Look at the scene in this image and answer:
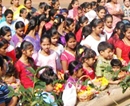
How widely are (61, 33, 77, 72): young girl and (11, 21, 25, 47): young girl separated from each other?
0.88 m

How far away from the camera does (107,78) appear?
563 centimetres

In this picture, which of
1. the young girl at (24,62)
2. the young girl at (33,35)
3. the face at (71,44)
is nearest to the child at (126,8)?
the young girl at (33,35)

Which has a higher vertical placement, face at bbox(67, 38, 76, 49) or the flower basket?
face at bbox(67, 38, 76, 49)

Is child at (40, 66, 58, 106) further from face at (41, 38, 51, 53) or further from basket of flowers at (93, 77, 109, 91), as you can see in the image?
face at (41, 38, 51, 53)

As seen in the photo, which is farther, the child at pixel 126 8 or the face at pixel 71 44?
the child at pixel 126 8

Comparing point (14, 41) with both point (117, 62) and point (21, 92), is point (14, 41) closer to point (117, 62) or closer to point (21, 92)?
point (117, 62)

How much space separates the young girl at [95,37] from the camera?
7.93 meters

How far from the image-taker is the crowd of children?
6383mm

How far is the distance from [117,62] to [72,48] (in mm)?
1062

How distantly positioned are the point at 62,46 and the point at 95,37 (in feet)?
1.83

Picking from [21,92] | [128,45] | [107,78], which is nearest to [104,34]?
[128,45]

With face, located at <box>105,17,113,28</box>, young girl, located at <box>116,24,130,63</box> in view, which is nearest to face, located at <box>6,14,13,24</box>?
face, located at <box>105,17,113,28</box>

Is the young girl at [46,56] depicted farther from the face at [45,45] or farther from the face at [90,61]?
the face at [90,61]

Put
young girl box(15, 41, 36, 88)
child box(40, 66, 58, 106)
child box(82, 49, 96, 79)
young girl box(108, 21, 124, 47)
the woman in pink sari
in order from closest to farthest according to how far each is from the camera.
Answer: child box(40, 66, 58, 106) < young girl box(15, 41, 36, 88) < child box(82, 49, 96, 79) < young girl box(108, 21, 124, 47) < the woman in pink sari
